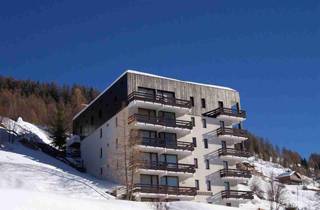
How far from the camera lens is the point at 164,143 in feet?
187

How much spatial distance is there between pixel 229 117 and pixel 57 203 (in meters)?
39.2

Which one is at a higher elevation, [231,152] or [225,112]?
[225,112]

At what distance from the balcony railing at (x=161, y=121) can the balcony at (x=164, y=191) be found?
671cm

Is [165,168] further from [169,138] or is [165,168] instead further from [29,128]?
[29,128]

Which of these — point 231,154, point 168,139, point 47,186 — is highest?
point 168,139

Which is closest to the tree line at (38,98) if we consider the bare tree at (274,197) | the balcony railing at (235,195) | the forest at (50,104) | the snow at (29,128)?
the forest at (50,104)

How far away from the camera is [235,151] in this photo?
6244 cm

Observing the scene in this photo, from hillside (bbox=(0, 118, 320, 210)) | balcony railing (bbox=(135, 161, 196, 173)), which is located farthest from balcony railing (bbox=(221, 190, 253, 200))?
balcony railing (bbox=(135, 161, 196, 173))

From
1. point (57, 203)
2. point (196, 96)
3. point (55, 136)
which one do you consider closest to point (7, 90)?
point (55, 136)

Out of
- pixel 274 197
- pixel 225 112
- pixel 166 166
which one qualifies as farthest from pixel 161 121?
pixel 274 197

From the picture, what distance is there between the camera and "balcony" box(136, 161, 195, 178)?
53.9 m

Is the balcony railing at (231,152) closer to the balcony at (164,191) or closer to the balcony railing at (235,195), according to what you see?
the balcony railing at (235,195)

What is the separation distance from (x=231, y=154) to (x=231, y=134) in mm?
2425

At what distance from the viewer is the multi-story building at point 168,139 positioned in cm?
5481
